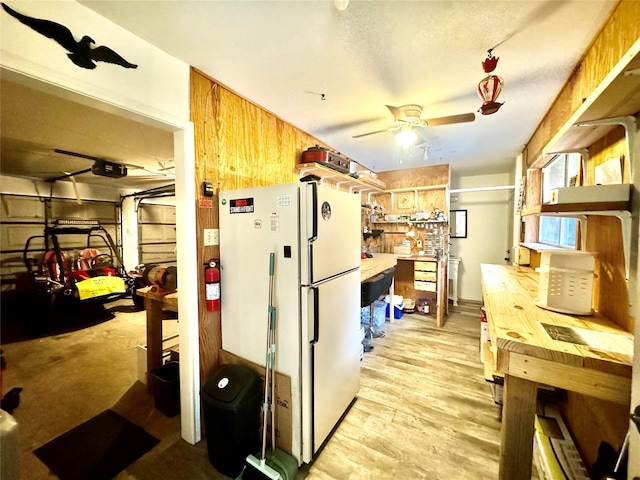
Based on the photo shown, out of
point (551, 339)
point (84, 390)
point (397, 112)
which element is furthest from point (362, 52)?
point (84, 390)

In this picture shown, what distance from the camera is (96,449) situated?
1673 millimetres

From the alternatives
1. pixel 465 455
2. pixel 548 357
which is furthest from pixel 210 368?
pixel 548 357

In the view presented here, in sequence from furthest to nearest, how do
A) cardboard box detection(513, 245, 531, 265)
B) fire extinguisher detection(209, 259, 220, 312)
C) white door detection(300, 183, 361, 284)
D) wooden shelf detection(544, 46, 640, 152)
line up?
cardboard box detection(513, 245, 531, 265) < fire extinguisher detection(209, 259, 220, 312) < white door detection(300, 183, 361, 284) < wooden shelf detection(544, 46, 640, 152)

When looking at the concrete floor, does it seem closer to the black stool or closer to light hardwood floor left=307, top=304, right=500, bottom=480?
light hardwood floor left=307, top=304, right=500, bottom=480

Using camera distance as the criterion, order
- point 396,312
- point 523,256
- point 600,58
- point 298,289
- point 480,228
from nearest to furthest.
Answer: point 600,58 → point 298,289 → point 523,256 → point 396,312 → point 480,228

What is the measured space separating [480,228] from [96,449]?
5.81 metres

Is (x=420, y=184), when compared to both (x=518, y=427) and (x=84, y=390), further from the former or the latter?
(x=84, y=390)

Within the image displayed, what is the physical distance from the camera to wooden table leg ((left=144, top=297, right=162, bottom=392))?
85.5 inches

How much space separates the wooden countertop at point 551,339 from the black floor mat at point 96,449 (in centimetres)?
229

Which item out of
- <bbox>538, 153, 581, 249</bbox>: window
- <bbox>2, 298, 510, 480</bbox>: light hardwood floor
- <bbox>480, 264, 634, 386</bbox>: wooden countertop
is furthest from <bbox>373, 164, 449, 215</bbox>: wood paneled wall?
<bbox>480, 264, 634, 386</bbox>: wooden countertop

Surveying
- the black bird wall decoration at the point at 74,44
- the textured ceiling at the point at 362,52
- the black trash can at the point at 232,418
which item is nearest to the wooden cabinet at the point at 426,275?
the textured ceiling at the point at 362,52

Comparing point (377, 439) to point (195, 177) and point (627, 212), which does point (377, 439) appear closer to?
point (627, 212)

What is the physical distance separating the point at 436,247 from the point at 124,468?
455 cm

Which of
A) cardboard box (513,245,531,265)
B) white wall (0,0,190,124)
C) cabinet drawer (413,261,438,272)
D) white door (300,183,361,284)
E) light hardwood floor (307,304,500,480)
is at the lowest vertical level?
light hardwood floor (307,304,500,480)
